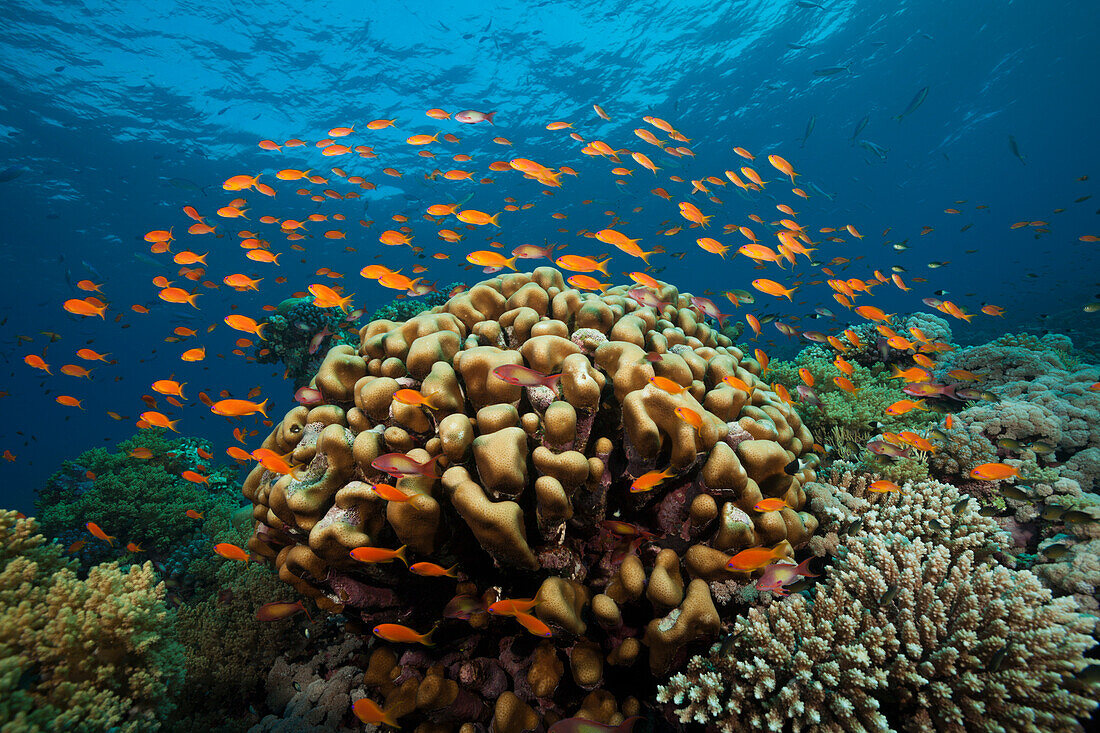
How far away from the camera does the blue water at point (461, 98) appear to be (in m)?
19.7

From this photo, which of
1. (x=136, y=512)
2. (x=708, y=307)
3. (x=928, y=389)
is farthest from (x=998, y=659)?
(x=136, y=512)

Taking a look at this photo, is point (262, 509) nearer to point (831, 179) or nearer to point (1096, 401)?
point (1096, 401)

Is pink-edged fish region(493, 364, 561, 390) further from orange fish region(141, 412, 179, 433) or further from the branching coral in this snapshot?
orange fish region(141, 412, 179, 433)

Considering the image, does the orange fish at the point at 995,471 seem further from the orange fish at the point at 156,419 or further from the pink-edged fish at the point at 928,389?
the orange fish at the point at 156,419

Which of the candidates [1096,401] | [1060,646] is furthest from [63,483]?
[1096,401]

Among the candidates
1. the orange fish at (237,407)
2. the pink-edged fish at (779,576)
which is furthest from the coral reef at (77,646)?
the pink-edged fish at (779,576)

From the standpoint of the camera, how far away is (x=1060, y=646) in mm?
2139

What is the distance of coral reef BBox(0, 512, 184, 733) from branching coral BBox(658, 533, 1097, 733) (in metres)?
3.10

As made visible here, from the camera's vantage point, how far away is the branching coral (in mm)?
1997

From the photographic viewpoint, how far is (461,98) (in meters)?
27.1

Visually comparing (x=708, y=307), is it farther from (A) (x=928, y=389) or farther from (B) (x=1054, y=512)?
(B) (x=1054, y=512)

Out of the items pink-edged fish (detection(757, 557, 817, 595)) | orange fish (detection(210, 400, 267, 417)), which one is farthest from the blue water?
pink-edged fish (detection(757, 557, 817, 595))

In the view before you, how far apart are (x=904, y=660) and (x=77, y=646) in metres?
4.61

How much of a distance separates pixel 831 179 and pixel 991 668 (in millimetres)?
53695
